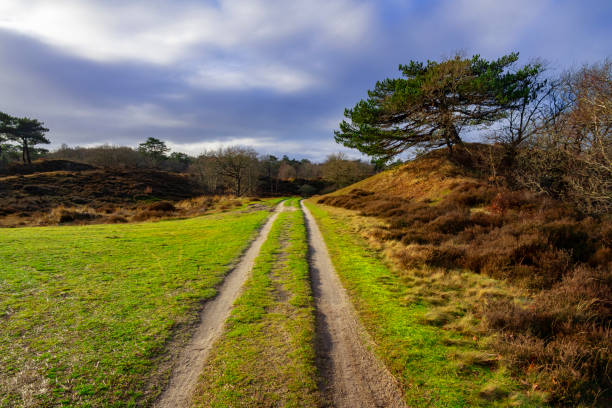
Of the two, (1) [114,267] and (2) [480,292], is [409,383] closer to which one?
(2) [480,292]

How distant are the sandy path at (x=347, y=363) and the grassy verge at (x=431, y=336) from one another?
224 mm

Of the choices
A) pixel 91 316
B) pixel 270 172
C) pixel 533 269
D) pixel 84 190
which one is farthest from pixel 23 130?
pixel 533 269

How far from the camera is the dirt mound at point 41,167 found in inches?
2272

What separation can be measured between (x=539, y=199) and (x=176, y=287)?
19037 millimetres

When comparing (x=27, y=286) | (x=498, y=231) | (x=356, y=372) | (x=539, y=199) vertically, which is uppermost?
(x=539, y=199)

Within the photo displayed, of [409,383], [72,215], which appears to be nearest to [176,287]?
[409,383]

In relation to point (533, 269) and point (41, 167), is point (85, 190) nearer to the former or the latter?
point (41, 167)

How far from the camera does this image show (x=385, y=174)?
3850 cm

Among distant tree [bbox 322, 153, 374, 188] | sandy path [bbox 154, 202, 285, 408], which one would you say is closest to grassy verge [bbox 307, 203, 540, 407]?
sandy path [bbox 154, 202, 285, 408]

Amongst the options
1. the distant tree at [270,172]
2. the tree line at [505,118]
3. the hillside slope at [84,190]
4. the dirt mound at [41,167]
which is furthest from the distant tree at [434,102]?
the dirt mound at [41,167]

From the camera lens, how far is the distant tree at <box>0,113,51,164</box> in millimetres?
55656

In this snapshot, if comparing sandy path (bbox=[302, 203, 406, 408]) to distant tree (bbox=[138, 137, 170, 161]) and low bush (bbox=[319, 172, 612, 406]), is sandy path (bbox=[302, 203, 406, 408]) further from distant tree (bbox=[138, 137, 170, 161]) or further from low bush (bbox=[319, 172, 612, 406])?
distant tree (bbox=[138, 137, 170, 161])

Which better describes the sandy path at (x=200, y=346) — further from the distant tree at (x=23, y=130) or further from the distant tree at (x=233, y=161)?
the distant tree at (x=23, y=130)

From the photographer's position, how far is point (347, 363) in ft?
13.8
